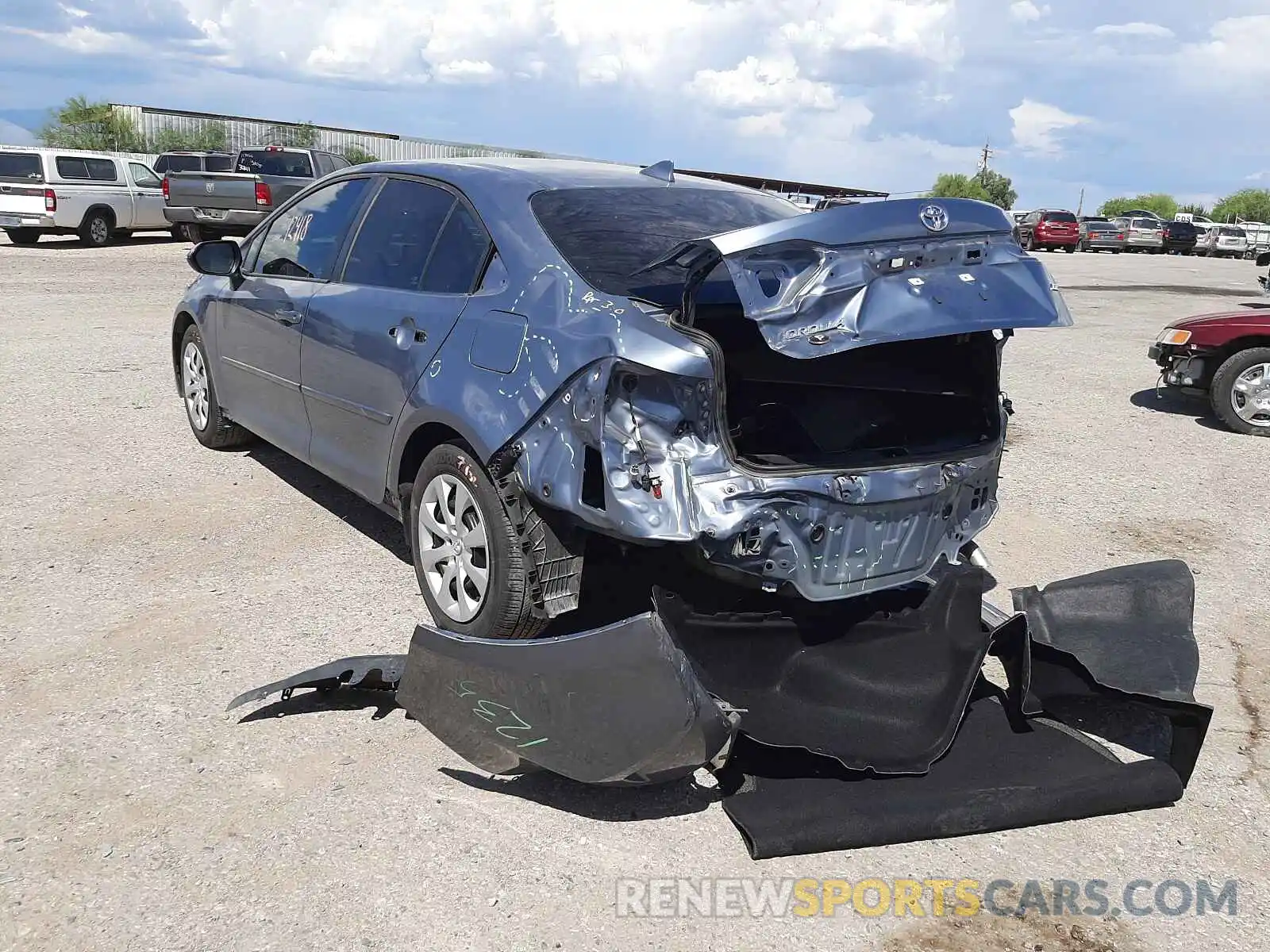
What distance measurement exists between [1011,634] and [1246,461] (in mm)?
5012

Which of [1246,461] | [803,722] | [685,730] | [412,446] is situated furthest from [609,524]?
[1246,461]

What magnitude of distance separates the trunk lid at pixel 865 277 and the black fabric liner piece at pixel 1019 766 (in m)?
1.04

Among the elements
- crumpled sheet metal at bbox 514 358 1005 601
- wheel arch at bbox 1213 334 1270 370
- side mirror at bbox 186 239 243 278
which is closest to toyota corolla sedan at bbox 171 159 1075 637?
crumpled sheet metal at bbox 514 358 1005 601

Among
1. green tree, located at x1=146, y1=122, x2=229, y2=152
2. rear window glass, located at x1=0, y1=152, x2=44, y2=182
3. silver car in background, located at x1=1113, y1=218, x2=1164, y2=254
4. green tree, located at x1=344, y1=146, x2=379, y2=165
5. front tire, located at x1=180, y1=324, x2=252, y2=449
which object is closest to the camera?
front tire, located at x1=180, y1=324, x2=252, y2=449

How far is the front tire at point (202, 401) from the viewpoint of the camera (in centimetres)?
623

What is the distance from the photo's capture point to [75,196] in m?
20.1

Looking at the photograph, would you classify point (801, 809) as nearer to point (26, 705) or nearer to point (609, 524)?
point (609, 524)

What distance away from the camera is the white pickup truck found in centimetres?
1975

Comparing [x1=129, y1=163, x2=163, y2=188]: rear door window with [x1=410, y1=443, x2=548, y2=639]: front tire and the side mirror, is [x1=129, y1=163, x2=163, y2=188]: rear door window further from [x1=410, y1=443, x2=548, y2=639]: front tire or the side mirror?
[x1=410, y1=443, x2=548, y2=639]: front tire

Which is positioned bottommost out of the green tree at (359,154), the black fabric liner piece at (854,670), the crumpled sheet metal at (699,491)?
the black fabric liner piece at (854,670)

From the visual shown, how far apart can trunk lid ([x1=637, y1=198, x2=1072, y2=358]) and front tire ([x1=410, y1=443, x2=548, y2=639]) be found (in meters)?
0.97

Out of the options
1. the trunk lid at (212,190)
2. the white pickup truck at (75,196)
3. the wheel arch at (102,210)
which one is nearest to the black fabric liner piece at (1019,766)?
the trunk lid at (212,190)

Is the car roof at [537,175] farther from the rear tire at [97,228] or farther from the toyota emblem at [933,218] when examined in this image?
the rear tire at [97,228]

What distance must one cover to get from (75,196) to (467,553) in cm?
1985
